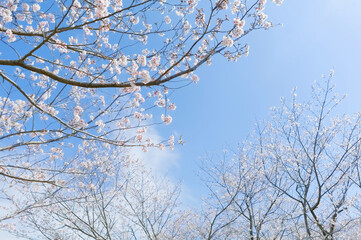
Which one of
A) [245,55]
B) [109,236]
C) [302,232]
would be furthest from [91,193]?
[245,55]

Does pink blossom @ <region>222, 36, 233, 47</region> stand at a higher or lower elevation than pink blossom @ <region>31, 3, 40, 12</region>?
lower

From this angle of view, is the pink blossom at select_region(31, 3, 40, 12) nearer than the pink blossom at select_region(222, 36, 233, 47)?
No

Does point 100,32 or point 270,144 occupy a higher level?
point 270,144

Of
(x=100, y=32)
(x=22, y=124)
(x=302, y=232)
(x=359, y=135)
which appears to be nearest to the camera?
(x=100, y=32)

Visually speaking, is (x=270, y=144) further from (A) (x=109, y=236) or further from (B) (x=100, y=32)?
(B) (x=100, y=32)

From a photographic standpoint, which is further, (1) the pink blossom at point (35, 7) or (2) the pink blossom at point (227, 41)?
(1) the pink blossom at point (35, 7)

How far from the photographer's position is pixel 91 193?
1034 centimetres

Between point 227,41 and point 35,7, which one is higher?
point 35,7

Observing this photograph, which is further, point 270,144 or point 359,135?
point 270,144

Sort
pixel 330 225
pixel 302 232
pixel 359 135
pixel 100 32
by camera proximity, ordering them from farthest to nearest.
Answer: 1. pixel 302 232
2. pixel 359 135
3. pixel 330 225
4. pixel 100 32

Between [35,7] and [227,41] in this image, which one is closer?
[227,41]

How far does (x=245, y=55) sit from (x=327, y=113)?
698cm

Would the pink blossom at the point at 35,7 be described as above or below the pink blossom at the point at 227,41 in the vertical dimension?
above

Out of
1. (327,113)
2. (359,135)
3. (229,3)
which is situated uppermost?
(327,113)
